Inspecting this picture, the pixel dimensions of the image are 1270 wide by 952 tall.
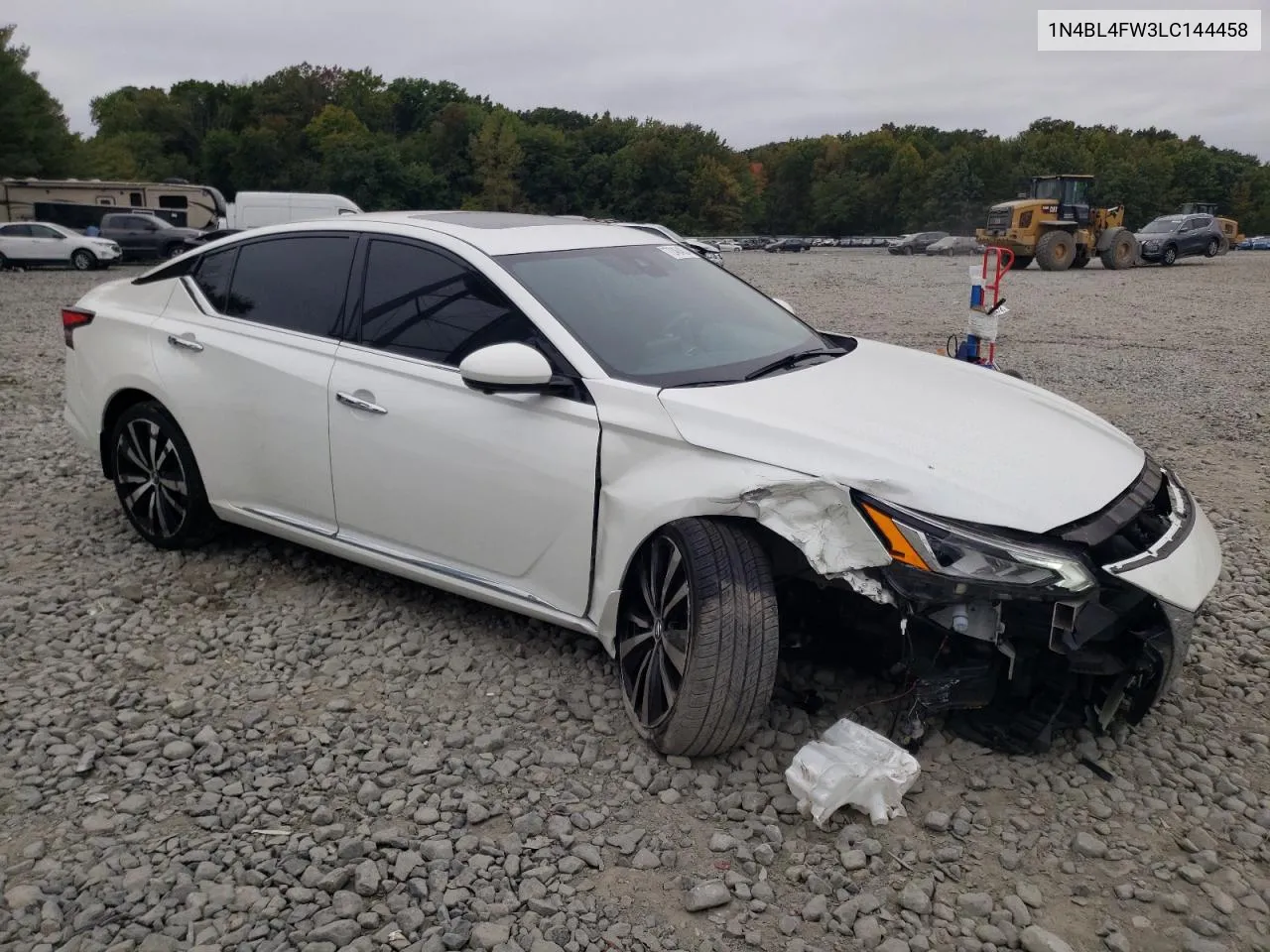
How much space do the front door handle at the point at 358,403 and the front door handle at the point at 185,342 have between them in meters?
0.94

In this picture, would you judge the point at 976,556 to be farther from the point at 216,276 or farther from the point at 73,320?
the point at 73,320

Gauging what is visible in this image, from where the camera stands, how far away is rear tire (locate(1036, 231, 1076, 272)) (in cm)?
2739

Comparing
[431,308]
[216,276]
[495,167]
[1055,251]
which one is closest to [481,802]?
[431,308]

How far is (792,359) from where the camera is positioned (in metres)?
3.90

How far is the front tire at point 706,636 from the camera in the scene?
3.00 meters

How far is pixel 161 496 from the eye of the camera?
4.74 m

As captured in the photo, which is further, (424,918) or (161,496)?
(161,496)

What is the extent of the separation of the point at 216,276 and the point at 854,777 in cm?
346

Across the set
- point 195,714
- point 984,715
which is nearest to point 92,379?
point 195,714

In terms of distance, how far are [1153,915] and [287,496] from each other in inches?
129

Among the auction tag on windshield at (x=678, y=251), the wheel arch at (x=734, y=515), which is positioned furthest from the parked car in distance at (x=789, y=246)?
the wheel arch at (x=734, y=515)

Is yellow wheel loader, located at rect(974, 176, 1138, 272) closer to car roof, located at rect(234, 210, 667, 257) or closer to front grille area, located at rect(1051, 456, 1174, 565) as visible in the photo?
car roof, located at rect(234, 210, 667, 257)

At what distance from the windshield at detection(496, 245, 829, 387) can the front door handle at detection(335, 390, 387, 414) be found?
0.69m

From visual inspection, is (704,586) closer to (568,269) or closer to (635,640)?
(635,640)
